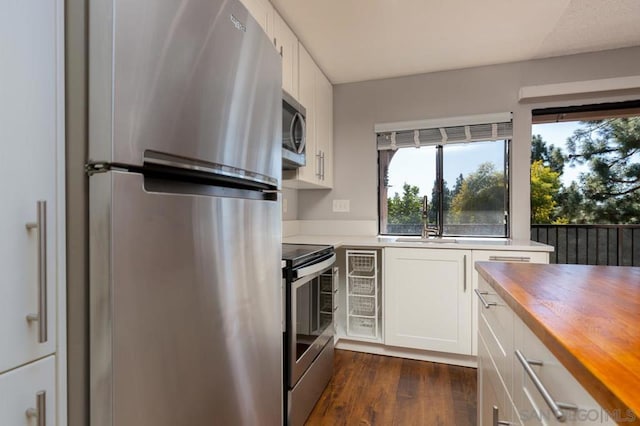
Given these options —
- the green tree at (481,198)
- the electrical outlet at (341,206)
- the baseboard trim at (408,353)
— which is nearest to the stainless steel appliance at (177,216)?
the baseboard trim at (408,353)

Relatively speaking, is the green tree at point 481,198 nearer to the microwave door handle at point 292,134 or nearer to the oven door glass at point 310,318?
the oven door glass at point 310,318

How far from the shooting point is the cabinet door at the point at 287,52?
77.5 inches

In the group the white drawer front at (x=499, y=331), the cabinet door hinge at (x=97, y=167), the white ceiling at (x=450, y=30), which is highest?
the white ceiling at (x=450, y=30)

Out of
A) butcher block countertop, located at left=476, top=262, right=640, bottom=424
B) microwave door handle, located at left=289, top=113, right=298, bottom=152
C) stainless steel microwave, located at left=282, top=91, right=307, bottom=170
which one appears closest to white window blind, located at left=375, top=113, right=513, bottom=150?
stainless steel microwave, located at left=282, top=91, right=307, bottom=170

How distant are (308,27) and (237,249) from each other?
6.10 ft

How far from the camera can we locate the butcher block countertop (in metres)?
0.46

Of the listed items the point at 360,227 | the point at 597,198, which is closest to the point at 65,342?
the point at 360,227

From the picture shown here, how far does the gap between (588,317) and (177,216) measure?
95 cm

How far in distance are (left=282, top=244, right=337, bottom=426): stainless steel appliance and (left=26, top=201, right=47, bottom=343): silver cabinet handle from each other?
0.99 metres

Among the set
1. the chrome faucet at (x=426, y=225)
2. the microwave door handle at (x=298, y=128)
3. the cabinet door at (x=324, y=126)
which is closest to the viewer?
the microwave door handle at (x=298, y=128)

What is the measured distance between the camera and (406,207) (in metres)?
3.04

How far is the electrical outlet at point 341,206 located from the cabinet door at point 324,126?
19cm

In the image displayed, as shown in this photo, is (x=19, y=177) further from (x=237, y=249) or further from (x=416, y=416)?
(x=416, y=416)

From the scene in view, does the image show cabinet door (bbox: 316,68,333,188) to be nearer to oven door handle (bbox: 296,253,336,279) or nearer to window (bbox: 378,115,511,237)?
window (bbox: 378,115,511,237)
